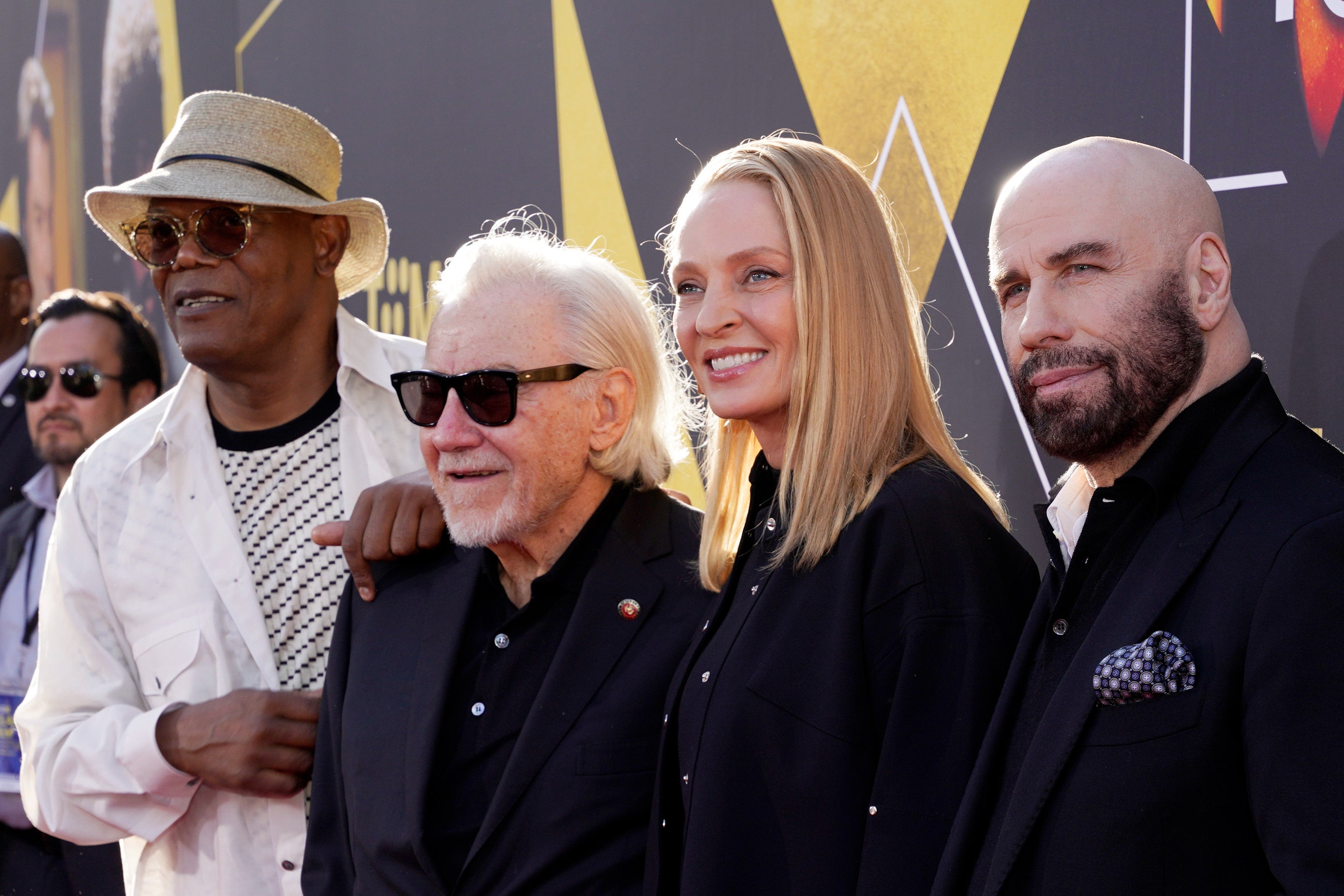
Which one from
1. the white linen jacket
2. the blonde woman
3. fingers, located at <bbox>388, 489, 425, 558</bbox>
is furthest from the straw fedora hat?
the blonde woman

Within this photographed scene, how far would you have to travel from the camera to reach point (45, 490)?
4.33 meters

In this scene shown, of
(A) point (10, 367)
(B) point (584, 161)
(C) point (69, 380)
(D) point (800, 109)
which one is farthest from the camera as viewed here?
(A) point (10, 367)

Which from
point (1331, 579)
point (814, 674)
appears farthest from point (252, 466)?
point (1331, 579)

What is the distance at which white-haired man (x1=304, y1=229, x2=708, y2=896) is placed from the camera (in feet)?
7.16

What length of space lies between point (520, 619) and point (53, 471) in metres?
2.68

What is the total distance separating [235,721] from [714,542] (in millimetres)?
1174

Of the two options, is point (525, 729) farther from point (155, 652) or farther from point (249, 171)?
point (249, 171)

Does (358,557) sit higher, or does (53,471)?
(53,471)

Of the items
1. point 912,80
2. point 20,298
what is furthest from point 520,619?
point 20,298

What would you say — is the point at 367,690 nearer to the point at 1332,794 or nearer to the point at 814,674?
the point at 814,674

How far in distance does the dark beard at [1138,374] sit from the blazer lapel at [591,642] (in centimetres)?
94

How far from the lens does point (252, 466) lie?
3.14m

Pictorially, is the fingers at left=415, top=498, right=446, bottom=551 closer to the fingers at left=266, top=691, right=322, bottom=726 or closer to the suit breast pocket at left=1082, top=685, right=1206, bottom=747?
the fingers at left=266, top=691, right=322, bottom=726

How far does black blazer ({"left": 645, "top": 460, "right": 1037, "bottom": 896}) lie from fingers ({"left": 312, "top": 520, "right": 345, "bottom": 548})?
3.61 feet
